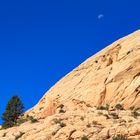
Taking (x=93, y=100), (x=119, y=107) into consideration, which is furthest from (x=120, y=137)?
(x=93, y=100)

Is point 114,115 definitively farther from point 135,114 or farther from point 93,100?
point 93,100

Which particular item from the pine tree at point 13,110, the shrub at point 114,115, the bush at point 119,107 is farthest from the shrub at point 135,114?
the pine tree at point 13,110

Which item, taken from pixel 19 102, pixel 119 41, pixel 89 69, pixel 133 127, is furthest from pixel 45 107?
pixel 133 127

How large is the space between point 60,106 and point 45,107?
4701 millimetres

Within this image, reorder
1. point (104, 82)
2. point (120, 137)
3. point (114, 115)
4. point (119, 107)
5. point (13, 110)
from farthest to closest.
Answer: point (13, 110) → point (104, 82) → point (119, 107) → point (114, 115) → point (120, 137)

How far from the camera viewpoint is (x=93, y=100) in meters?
71.3

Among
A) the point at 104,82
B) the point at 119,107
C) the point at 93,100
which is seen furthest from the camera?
the point at 104,82

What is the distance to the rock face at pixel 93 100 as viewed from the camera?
54.4 m

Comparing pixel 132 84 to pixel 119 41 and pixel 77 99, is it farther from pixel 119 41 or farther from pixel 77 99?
pixel 119 41

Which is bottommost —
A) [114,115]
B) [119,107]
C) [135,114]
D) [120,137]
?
[120,137]

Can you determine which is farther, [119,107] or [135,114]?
[119,107]

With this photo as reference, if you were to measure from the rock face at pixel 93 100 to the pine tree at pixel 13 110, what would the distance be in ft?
11.2

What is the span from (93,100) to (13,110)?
45.6ft

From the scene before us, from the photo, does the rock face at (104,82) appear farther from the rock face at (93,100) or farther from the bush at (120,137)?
the bush at (120,137)
